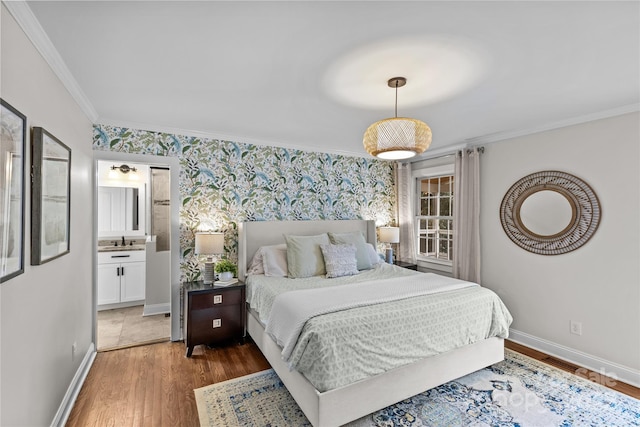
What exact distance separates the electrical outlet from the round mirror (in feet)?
2.94

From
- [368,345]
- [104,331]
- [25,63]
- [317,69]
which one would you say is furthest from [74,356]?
[317,69]

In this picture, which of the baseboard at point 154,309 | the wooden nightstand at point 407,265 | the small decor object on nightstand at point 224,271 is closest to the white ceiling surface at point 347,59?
the small decor object on nightstand at point 224,271

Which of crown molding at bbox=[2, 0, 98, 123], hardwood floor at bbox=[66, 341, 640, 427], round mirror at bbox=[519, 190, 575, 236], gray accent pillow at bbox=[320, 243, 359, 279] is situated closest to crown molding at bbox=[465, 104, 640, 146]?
round mirror at bbox=[519, 190, 575, 236]

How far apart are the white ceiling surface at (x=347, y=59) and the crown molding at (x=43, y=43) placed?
0.04 metres

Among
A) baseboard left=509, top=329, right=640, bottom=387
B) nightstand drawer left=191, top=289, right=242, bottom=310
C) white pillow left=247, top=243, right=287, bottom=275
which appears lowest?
baseboard left=509, top=329, right=640, bottom=387

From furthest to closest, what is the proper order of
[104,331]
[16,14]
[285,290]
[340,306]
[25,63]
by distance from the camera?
[104,331], [285,290], [340,306], [25,63], [16,14]

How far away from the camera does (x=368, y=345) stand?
6.89ft

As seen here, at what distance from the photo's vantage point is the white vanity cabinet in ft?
14.6

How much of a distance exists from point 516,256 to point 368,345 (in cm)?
244

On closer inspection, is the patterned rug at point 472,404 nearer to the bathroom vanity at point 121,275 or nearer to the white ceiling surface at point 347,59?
the white ceiling surface at point 347,59

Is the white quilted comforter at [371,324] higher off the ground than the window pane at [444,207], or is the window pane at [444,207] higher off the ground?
the window pane at [444,207]

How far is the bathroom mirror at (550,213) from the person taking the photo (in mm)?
2963

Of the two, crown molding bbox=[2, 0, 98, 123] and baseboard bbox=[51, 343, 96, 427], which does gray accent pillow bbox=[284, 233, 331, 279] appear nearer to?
baseboard bbox=[51, 343, 96, 427]

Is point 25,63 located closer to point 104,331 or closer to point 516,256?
point 104,331
